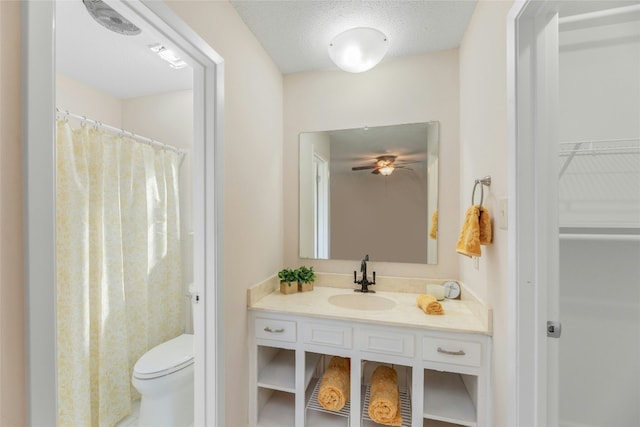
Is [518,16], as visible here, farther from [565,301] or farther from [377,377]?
[377,377]

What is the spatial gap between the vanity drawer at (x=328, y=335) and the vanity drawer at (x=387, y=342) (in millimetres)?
78

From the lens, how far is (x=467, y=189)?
158 cm

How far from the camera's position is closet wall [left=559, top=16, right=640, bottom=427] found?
1201mm

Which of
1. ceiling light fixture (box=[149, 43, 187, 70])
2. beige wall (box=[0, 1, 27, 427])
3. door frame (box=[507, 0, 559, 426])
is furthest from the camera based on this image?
ceiling light fixture (box=[149, 43, 187, 70])

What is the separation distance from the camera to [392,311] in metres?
1.48

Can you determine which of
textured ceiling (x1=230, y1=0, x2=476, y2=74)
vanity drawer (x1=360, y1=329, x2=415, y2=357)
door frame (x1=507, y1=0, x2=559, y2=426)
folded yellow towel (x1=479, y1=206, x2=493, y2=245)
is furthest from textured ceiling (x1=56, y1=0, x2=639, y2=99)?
vanity drawer (x1=360, y1=329, x2=415, y2=357)

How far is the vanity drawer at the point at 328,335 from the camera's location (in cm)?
139

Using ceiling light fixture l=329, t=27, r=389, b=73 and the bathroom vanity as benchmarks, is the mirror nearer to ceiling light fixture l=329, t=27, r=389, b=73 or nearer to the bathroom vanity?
the bathroom vanity

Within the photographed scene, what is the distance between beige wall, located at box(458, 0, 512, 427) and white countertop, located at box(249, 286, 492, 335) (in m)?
0.13

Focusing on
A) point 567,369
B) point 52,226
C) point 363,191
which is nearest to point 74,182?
point 52,226

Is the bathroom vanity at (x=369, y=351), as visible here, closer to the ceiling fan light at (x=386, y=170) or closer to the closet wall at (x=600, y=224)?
the closet wall at (x=600, y=224)

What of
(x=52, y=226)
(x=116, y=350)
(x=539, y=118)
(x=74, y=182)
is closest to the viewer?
(x=52, y=226)

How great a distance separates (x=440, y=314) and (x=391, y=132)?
3.92 ft

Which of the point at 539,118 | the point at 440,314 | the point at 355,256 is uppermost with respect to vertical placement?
the point at 539,118
